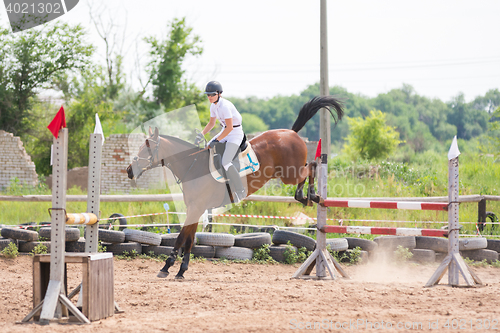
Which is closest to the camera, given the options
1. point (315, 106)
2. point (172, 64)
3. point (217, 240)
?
point (315, 106)

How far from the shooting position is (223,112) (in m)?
5.27

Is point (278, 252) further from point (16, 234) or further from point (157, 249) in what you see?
point (16, 234)

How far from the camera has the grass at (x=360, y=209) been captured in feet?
30.1

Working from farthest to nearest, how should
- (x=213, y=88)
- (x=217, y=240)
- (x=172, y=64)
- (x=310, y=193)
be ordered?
(x=172, y=64) → (x=217, y=240) → (x=310, y=193) → (x=213, y=88)

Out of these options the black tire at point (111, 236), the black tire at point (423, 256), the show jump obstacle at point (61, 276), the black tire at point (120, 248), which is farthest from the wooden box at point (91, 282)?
the black tire at point (423, 256)

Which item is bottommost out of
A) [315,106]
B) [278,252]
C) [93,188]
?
[278,252]

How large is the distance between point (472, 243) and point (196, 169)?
474 cm

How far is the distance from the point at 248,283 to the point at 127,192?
9.70 m

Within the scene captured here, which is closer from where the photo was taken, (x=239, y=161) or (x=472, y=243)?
(x=239, y=161)

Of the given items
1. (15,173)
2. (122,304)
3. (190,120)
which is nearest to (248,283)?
(122,304)

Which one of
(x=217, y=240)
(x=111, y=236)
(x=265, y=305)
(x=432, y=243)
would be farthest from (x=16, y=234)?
(x=432, y=243)

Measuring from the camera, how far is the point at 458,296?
4.14 metres

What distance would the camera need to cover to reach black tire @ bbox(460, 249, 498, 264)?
722 centimetres

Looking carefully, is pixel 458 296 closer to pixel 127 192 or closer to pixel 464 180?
pixel 464 180
